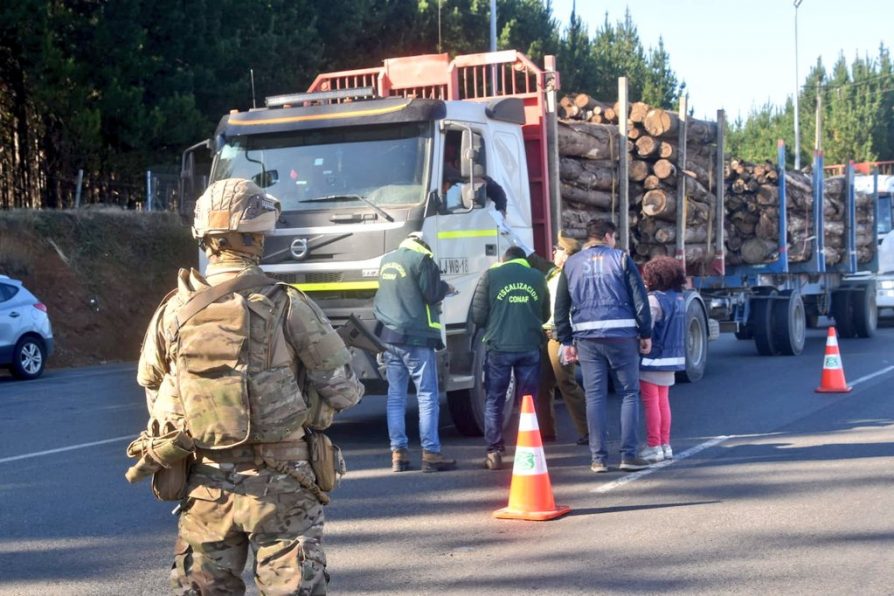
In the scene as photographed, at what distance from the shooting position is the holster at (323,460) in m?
3.95

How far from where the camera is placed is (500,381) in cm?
888

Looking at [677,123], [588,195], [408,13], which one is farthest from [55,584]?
[408,13]

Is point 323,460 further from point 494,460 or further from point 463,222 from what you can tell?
point 463,222

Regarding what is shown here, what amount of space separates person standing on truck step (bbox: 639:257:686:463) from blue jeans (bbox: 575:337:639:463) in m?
0.29

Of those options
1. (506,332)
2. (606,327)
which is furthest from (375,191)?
(606,327)

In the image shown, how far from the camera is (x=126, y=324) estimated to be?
22375mm

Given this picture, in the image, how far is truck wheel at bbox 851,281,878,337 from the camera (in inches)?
854

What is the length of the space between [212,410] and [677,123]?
10.9m

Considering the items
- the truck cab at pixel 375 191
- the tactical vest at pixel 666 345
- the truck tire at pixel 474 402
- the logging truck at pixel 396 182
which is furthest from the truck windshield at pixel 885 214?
the tactical vest at pixel 666 345

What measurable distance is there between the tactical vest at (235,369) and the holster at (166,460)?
0.05 meters

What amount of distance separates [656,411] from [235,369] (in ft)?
18.3

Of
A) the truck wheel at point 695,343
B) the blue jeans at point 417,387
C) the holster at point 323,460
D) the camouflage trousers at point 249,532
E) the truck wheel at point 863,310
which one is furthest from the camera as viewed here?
the truck wheel at point 863,310

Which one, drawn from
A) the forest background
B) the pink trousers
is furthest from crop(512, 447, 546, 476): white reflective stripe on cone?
the forest background

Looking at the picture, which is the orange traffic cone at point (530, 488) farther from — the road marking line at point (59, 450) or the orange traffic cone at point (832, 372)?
the orange traffic cone at point (832, 372)
